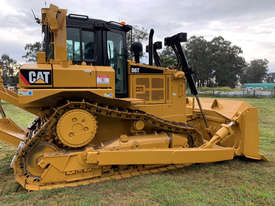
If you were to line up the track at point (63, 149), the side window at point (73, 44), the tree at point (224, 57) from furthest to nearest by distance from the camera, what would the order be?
the tree at point (224, 57) < the side window at point (73, 44) < the track at point (63, 149)

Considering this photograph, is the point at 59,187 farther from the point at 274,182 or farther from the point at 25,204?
the point at 274,182

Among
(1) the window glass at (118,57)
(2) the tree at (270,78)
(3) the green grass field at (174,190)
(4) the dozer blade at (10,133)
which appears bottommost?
(3) the green grass field at (174,190)

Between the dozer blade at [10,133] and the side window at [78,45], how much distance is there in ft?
6.17

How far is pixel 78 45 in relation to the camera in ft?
14.0

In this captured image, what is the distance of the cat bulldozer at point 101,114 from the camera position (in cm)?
372

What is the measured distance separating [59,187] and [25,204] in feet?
1.89

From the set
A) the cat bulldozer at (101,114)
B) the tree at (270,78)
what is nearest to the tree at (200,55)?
the cat bulldozer at (101,114)

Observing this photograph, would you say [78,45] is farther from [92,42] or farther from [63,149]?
[63,149]

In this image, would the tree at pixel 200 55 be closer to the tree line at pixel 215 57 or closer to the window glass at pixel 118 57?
the tree line at pixel 215 57

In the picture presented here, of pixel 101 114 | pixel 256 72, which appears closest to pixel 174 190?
pixel 101 114

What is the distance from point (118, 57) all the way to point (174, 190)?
274 centimetres

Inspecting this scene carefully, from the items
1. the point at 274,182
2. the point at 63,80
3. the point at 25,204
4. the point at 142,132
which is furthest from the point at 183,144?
the point at 25,204

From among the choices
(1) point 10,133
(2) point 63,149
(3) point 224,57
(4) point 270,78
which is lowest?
(2) point 63,149

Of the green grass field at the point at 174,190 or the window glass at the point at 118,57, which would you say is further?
the window glass at the point at 118,57
